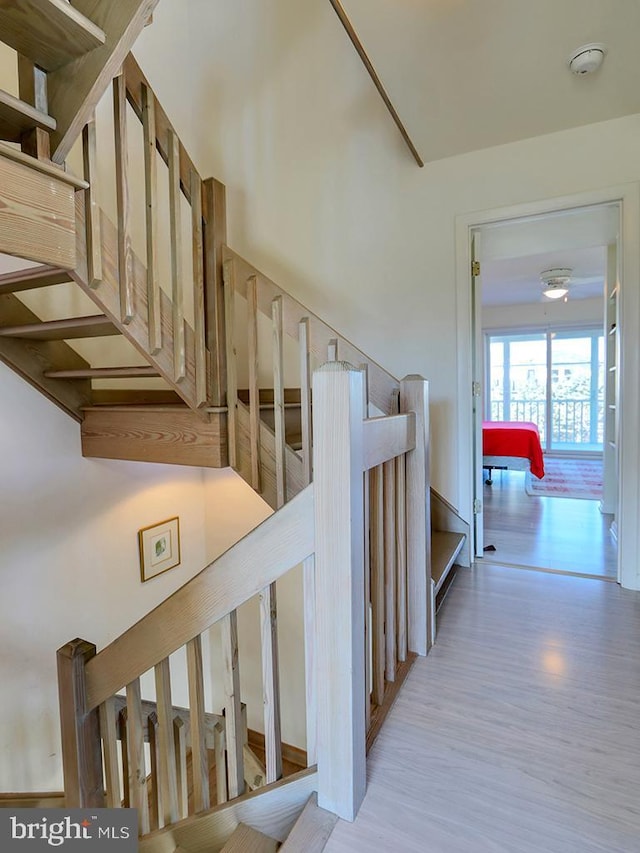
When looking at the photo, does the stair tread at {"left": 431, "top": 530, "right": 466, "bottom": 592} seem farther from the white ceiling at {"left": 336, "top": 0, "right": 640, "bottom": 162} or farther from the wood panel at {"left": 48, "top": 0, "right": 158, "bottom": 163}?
the white ceiling at {"left": 336, "top": 0, "right": 640, "bottom": 162}

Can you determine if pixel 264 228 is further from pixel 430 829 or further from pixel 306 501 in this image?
pixel 430 829

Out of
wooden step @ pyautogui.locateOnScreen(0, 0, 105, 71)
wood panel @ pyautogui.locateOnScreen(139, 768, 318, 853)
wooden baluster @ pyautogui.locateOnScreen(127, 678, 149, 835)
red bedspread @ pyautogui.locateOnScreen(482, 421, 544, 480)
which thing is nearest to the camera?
wooden step @ pyautogui.locateOnScreen(0, 0, 105, 71)

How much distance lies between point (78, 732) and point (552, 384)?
757cm

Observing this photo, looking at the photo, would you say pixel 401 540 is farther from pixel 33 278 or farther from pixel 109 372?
pixel 33 278

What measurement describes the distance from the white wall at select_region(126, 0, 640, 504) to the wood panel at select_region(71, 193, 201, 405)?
1550mm

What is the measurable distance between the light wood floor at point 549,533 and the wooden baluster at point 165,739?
6.58ft

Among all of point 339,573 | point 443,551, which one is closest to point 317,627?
point 339,573

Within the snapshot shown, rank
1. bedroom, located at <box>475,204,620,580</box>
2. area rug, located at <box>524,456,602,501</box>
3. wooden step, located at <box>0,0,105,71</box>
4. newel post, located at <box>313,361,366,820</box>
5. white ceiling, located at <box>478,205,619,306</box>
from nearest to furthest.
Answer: wooden step, located at <box>0,0,105,71</box> → newel post, located at <box>313,361,366,820</box> → white ceiling, located at <box>478,205,619,306</box> → bedroom, located at <box>475,204,620,580</box> → area rug, located at <box>524,456,602,501</box>

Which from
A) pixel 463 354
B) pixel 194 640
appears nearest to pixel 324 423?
pixel 194 640

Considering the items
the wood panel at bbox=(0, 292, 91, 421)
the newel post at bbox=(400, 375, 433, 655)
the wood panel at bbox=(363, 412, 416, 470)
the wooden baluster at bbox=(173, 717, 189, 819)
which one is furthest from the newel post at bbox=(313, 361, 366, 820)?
the wood panel at bbox=(0, 292, 91, 421)

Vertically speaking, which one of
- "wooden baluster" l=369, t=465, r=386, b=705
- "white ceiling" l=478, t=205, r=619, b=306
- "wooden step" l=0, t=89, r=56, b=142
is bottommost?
"wooden baluster" l=369, t=465, r=386, b=705

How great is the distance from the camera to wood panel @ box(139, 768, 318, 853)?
112 centimetres

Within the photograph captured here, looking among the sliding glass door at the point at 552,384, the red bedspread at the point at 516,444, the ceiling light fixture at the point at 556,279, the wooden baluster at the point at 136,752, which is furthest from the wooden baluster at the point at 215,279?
the sliding glass door at the point at 552,384

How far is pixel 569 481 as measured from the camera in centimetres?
527
